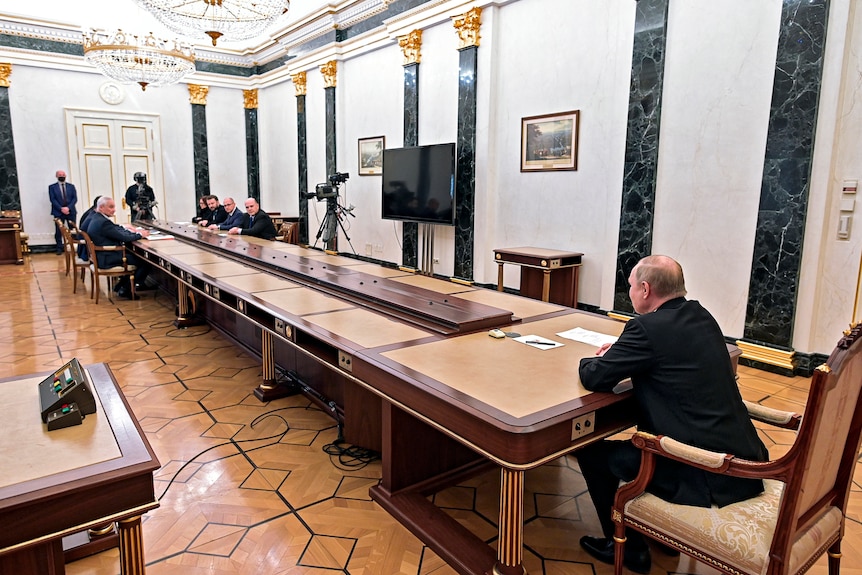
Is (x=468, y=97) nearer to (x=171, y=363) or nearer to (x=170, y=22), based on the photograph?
(x=170, y=22)

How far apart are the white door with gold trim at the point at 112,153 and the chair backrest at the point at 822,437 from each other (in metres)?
12.4

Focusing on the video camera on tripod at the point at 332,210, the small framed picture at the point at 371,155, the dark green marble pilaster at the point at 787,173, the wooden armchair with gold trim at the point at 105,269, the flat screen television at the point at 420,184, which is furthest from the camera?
the small framed picture at the point at 371,155

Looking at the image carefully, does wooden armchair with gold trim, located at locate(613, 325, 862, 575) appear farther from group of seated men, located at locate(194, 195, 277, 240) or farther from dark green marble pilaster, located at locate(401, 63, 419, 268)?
dark green marble pilaster, located at locate(401, 63, 419, 268)

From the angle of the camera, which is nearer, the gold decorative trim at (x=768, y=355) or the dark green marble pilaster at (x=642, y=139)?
the gold decorative trim at (x=768, y=355)

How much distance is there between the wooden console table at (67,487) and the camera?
50.9 inches

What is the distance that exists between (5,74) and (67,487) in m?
11.7

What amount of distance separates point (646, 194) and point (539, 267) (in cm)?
117

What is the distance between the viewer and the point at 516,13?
20.6ft

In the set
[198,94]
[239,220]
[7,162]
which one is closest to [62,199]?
[7,162]

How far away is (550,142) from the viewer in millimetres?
6031

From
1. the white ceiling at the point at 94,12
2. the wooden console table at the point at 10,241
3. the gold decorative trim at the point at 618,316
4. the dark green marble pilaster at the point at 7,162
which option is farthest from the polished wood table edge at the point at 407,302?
the dark green marble pilaster at the point at 7,162

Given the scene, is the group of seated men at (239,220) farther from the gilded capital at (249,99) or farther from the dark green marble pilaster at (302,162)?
the gilded capital at (249,99)

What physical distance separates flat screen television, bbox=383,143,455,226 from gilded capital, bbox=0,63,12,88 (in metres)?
7.40

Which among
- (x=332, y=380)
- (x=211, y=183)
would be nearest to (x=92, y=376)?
(x=332, y=380)
